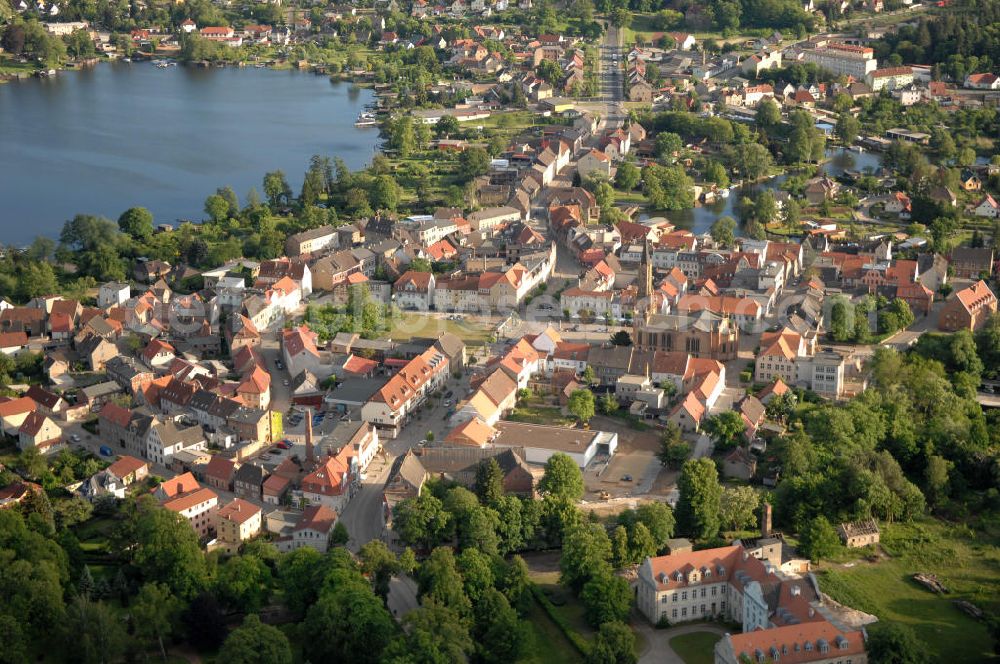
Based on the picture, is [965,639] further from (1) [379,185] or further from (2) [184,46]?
(2) [184,46]

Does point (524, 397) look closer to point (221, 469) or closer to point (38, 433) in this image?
point (221, 469)

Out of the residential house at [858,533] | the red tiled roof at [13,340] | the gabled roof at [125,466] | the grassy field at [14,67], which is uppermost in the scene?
the grassy field at [14,67]

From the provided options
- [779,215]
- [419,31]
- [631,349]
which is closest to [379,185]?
[779,215]

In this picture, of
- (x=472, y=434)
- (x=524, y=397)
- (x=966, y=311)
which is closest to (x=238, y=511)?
(x=472, y=434)

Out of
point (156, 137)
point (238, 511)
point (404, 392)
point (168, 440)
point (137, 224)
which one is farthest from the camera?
point (156, 137)

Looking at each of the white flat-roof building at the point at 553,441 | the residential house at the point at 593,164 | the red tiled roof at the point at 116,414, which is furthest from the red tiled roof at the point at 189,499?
the residential house at the point at 593,164

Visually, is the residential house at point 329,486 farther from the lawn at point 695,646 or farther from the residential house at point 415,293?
the residential house at point 415,293
